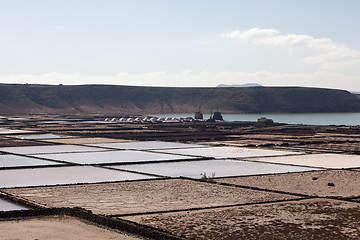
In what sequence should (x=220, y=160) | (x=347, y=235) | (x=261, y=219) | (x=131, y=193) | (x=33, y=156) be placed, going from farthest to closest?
(x=33, y=156) < (x=220, y=160) < (x=131, y=193) < (x=261, y=219) < (x=347, y=235)

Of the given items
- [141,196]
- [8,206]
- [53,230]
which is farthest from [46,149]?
[53,230]

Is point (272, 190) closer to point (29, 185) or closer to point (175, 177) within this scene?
point (175, 177)

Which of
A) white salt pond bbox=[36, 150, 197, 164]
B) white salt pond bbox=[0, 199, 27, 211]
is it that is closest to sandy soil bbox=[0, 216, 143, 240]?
white salt pond bbox=[0, 199, 27, 211]

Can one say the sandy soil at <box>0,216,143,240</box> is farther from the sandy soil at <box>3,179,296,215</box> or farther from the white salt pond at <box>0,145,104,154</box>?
the white salt pond at <box>0,145,104,154</box>

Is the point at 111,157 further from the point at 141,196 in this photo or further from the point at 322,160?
the point at 141,196

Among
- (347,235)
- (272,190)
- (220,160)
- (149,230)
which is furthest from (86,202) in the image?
(220,160)

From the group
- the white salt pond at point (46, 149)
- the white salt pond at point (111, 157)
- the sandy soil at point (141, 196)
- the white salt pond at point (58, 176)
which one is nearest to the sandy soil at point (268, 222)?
the sandy soil at point (141, 196)
